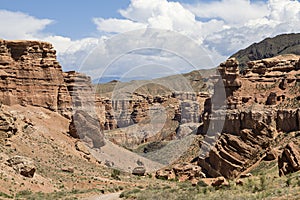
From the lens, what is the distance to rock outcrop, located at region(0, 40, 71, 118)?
52.2 metres

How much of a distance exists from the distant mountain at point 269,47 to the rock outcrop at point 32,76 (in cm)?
12325

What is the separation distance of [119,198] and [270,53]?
531 feet

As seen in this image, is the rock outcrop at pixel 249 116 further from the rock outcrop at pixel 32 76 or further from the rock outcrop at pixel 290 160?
the rock outcrop at pixel 290 160

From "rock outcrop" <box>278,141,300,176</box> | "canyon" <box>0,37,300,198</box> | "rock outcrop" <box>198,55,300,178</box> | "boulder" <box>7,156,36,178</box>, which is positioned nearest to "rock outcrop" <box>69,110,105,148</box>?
"canyon" <box>0,37,300,198</box>

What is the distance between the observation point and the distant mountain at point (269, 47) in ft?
570

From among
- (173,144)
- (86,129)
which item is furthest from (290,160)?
(173,144)

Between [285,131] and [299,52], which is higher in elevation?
[299,52]

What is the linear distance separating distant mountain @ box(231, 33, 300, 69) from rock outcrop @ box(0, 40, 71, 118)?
123 metres

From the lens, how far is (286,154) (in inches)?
1035

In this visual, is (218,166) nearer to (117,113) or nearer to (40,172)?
(40,172)

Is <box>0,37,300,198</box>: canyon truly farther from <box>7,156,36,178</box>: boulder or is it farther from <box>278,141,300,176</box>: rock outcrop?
<box>278,141,300,176</box>: rock outcrop

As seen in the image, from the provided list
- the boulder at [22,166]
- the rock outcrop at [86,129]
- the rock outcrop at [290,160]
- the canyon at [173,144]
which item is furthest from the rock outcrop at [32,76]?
the rock outcrop at [290,160]

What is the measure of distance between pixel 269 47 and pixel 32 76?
480 feet

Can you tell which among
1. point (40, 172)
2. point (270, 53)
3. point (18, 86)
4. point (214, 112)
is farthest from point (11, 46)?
point (270, 53)
